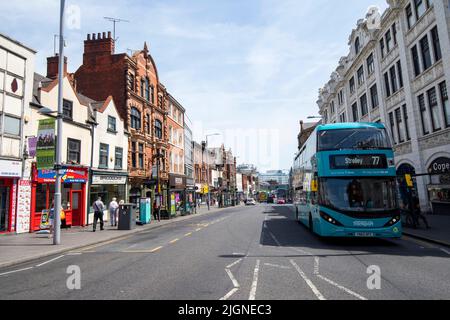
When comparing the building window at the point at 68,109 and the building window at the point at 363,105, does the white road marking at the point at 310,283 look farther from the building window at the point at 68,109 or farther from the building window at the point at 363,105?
the building window at the point at 363,105

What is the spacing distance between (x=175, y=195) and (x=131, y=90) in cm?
1112

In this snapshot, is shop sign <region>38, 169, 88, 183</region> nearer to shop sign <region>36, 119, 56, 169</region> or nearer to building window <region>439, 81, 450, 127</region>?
shop sign <region>36, 119, 56, 169</region>

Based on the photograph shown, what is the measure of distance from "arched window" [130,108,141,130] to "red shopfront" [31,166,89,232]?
8854mm

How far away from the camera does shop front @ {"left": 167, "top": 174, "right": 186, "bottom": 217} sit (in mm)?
27875

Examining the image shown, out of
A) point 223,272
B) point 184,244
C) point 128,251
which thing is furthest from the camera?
point 184,244

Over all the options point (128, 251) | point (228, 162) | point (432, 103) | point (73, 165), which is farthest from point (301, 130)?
point (128, 251)

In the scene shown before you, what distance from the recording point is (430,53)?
784 inches

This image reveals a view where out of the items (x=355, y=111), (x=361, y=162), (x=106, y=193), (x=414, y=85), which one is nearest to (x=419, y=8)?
(x=414, y=85)

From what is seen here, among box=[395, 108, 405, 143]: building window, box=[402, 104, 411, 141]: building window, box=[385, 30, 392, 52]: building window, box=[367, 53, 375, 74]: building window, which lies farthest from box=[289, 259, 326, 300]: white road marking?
box=[367, 53, 375, 74]: building window

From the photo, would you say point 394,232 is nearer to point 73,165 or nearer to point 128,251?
point 128,251

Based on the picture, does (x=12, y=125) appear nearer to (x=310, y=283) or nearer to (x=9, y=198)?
(x=9, y=198)

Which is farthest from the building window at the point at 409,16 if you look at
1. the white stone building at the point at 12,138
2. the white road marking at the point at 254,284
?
the white stone building at the point at 12,138

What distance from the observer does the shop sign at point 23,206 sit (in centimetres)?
1588
